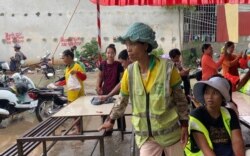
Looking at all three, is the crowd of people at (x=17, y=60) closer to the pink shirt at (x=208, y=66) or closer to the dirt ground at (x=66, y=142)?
the dirt ground at (x=66, y=142)

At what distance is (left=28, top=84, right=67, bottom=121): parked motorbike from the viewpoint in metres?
7.77

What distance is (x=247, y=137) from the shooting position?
5.14m

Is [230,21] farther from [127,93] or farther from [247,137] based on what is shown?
[127,93]

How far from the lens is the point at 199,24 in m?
17.7

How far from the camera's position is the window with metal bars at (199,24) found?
17.5m

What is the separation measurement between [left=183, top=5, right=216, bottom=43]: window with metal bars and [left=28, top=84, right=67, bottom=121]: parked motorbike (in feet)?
34.8

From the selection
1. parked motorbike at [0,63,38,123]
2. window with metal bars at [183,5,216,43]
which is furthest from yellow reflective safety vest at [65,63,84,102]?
window with metal bars at [183,5,216,43]

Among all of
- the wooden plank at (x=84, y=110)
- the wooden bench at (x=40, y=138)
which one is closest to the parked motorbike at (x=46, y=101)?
the wooden plank at (x=84, y=110)

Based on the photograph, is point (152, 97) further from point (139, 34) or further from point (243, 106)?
point (243, 106)

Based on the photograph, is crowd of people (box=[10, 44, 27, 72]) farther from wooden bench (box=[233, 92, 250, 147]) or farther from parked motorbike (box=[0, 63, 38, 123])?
wooden bench (box=[233, 92, 250, 147])

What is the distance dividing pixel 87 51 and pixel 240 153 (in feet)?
49.0

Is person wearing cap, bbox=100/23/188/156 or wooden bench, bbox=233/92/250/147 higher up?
person wearing cap, bbox=100/23/188/156

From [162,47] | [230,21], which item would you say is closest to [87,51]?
[162,47]

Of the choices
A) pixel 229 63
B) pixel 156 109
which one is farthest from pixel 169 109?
pixel 229 63
